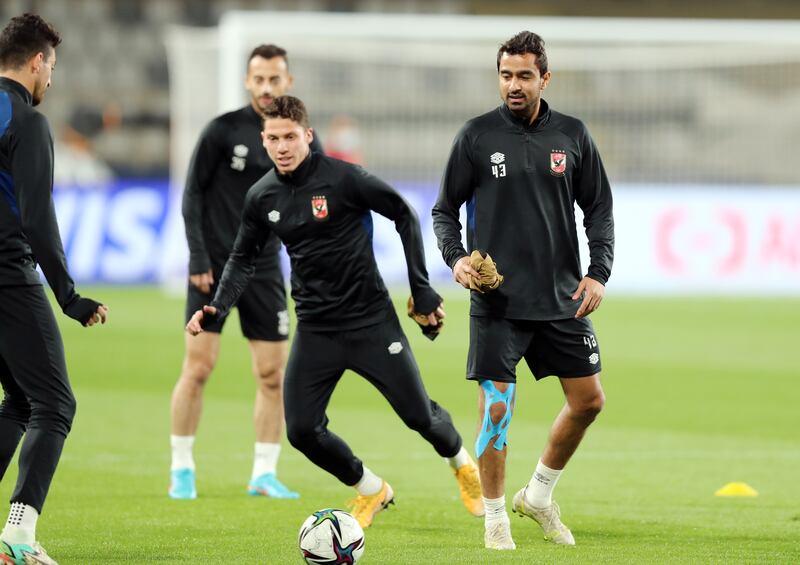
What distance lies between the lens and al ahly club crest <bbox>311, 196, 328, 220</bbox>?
6.58m

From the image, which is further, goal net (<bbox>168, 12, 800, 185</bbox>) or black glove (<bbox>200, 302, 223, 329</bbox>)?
goal net (<bbox>168, 12, 800, 185</bbox>)

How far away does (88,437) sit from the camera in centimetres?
979

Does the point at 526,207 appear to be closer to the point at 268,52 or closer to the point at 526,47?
the point at 526,47

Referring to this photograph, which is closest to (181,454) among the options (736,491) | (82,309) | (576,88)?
(82,309)

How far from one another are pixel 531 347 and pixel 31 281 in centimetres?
217

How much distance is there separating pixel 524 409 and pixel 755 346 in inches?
204

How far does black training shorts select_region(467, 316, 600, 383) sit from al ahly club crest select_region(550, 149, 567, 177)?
0.64 metres

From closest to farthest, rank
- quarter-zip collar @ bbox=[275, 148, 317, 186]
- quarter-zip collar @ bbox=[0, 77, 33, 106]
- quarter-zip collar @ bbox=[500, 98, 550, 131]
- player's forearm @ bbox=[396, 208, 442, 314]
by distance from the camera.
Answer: quarter-zip collar @ bbox=[0, 77, 33, 106] < quarter-zip collar @ bbox=[500, 98, 550, 131] < player's forearm @ bbox=[396, 208, 442, 314] < quarter-zip collar @ bbox=[275, 148, 317, 186]

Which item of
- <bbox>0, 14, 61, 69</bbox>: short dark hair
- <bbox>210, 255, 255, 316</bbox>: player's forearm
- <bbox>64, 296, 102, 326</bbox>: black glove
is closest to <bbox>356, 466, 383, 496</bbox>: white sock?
<bbox>210, 255, 255, 316</bbox>: player's forearm

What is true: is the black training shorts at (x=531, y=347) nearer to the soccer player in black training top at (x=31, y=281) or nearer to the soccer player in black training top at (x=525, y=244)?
the soccer player in black training top at (x=525, y=244)

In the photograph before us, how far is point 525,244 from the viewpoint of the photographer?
6.13 metres

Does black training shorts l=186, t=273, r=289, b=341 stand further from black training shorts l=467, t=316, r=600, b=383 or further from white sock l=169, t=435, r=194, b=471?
black training shorts l=467, t=316, r=600, b=383

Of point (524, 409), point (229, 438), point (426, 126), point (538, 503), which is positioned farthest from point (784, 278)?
point (538, 503)

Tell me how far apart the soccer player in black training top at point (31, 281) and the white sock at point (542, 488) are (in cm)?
206
